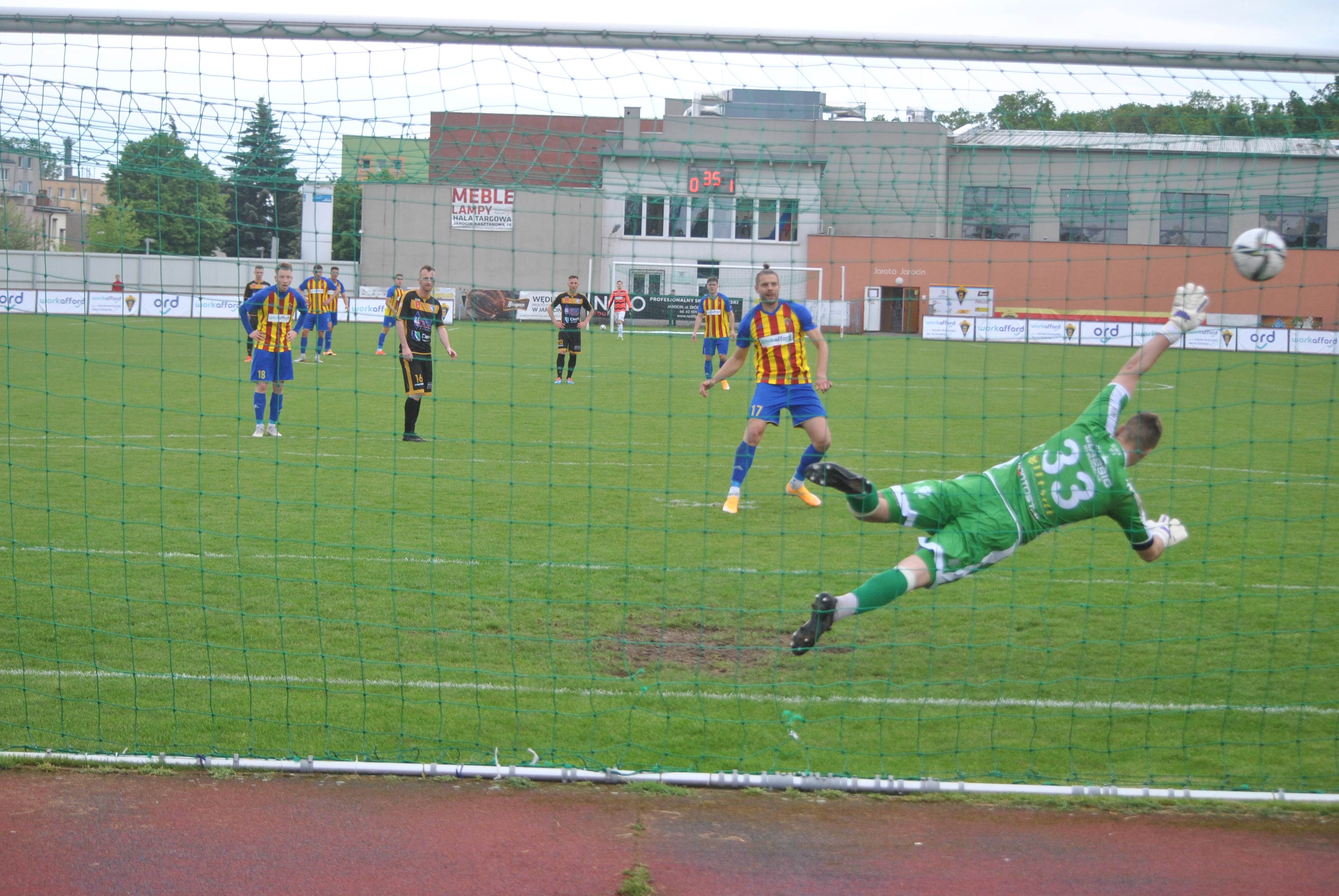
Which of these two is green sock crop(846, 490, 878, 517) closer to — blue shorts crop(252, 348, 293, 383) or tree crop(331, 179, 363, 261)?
A: tree crop(331, 179, 363, 261)

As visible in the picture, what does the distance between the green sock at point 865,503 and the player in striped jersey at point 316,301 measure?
15328mm

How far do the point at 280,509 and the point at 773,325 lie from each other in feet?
14.1

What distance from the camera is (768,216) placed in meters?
7.15

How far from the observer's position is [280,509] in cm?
920

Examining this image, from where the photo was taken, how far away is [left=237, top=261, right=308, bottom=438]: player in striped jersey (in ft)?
41.9

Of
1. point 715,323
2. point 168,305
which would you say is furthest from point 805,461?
A: point 168,305

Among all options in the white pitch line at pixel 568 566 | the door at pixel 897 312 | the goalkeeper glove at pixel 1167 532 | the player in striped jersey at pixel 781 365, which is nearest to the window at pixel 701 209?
the player in striped jersey at pixel 781 365

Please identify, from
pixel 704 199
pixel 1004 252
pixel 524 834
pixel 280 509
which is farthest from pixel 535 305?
pixel 524 834

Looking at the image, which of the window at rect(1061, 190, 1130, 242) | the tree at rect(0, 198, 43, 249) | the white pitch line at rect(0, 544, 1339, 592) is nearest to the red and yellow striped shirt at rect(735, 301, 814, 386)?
the white pitch line at rect(0, 544, 1339, 592)

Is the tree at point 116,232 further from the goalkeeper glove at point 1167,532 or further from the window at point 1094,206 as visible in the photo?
the goalkeeper glove at point 1167,532

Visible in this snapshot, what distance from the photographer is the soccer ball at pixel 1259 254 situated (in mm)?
5344

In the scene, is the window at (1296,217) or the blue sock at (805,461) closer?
the window at (1296,217)

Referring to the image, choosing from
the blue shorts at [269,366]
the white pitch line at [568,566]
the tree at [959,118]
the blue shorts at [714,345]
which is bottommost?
the white pitch line at [568,566]

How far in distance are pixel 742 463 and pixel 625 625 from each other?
3.61m
